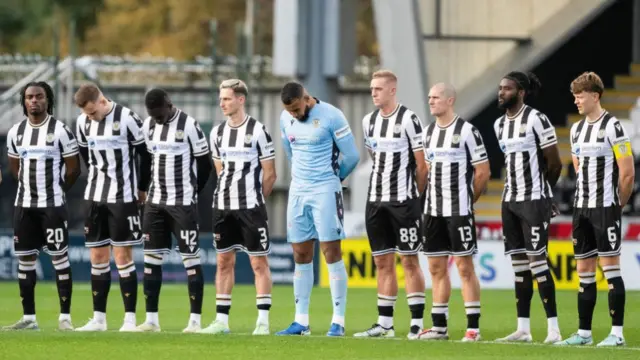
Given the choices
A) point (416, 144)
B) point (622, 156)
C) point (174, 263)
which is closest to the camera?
point (622, 156)

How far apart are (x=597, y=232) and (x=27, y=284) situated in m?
5.09

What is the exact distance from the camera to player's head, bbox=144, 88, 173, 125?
14.3m

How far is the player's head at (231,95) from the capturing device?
14.3 meters

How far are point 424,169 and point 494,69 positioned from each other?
48.0 ft

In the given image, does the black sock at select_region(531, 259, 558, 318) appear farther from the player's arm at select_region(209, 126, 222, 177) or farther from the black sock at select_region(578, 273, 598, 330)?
the player's arm at select_region(209, 126, 222, 177)

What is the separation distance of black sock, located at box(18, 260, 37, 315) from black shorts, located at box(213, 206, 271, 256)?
1740 mm

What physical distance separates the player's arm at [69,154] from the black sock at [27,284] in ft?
2.55

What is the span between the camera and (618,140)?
13.4m

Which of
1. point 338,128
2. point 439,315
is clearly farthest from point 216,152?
point 439,315

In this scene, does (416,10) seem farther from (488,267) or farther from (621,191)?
(621,191)

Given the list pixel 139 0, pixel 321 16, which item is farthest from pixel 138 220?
pixel 139 0

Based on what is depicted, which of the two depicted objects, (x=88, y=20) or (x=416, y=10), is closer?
(x=416, y=10)

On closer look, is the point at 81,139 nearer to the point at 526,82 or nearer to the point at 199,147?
the point at 199,147

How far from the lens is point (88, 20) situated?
165 feet
